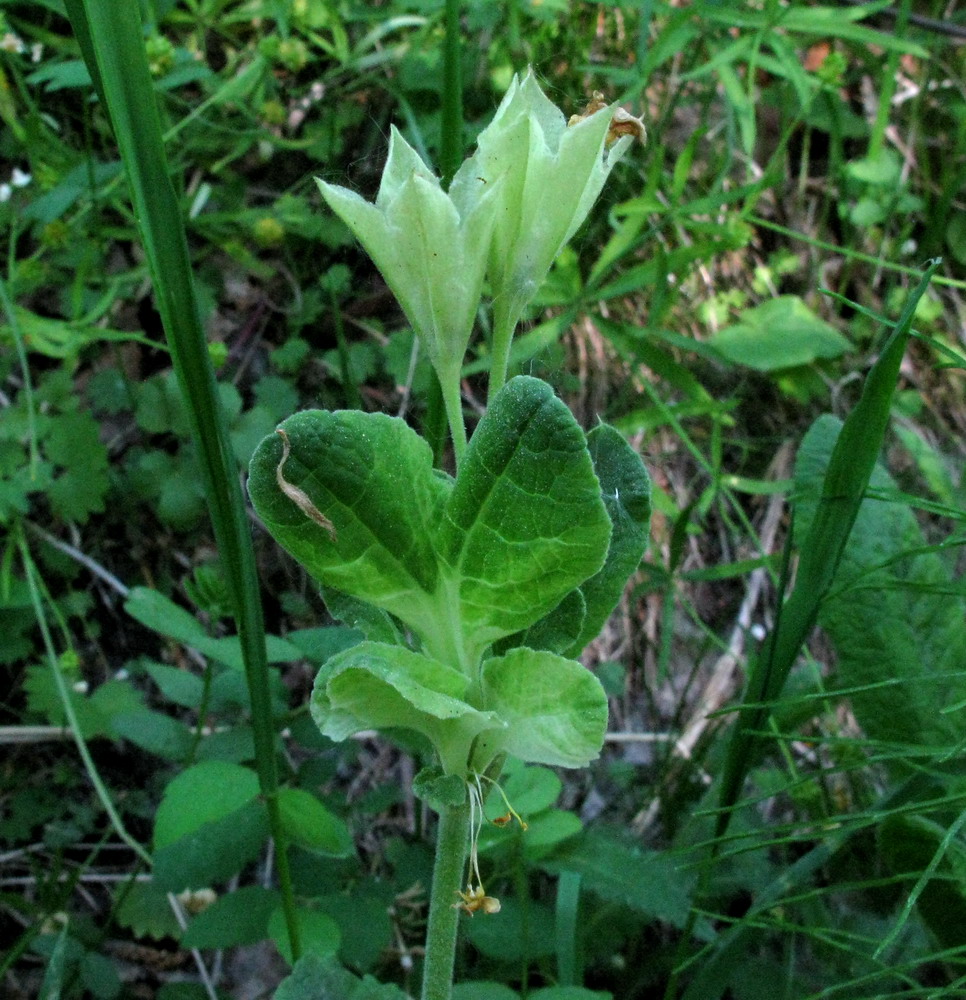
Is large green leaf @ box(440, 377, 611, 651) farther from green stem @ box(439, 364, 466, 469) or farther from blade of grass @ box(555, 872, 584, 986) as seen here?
blade of grass @ box(555, 872, 584, 986)

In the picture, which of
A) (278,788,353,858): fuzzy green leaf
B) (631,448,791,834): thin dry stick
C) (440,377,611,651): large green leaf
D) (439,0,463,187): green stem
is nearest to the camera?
(440,377,611,651): large green leaf

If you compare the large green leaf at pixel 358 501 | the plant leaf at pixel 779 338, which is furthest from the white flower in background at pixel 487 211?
the plant leaf at pixel 779 338

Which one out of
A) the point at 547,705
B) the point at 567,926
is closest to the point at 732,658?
the point at 567,926

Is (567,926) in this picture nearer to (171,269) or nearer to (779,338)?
(171,269)

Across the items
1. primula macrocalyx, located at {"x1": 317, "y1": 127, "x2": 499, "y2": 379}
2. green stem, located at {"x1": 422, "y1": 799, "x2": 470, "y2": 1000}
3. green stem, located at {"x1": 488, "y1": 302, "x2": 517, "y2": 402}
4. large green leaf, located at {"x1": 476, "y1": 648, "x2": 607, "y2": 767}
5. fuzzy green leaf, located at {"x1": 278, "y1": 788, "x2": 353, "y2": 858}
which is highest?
primula macrocalyx, located at {"x1": 317, "y1": 127, "x2": 499, "y2": 379}

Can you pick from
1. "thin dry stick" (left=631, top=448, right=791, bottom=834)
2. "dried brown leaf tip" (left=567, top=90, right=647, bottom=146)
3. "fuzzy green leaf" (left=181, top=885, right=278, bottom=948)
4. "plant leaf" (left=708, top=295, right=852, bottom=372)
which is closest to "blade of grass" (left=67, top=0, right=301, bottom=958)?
"dried brown leaf tip" (left=567, top=90, right=647, bottom=146)

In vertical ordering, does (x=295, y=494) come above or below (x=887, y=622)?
above

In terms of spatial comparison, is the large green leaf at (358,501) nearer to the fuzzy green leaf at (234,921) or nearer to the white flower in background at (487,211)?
the white flower in background at (487,211)

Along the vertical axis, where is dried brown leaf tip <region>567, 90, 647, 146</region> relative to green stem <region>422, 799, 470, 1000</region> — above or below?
above
